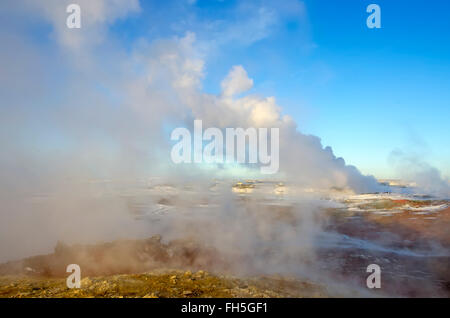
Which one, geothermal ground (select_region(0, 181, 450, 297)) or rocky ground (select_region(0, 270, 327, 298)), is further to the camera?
geothermal ground (select_region(0, 181, 450, 297))

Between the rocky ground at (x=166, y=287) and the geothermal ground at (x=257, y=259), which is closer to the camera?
the rocky ground at (x=166, y=287)

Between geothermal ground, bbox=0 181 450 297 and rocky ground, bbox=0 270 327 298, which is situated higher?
rocky ground, bbox=0 270 327 298

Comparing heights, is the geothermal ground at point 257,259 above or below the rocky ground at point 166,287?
→ below

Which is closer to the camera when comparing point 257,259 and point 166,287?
point 166,287

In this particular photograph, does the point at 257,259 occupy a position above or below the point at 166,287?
below
